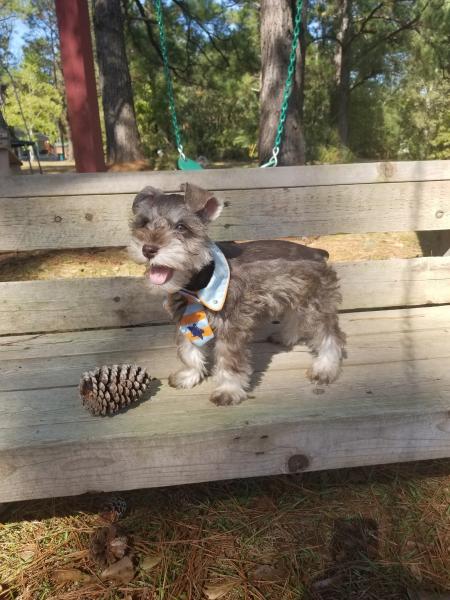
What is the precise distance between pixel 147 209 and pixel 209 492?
5.75 feet

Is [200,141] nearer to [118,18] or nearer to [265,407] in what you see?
[118,18]

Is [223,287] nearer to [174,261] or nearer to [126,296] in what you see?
[174,261]

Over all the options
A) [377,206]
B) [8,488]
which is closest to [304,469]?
[8,488]

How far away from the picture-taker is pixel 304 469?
2.35m

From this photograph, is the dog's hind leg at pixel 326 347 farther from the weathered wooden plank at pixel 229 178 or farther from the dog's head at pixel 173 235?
the weathered wooden plank at pixel 229 178

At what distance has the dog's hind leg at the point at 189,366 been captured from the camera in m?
2.70

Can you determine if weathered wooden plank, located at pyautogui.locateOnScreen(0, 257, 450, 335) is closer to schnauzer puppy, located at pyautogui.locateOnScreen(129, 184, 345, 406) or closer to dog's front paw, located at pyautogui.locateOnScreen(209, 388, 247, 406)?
schnauzer puppy, located at pyautogui.locateOnScreen(129, 184, 345, 406)

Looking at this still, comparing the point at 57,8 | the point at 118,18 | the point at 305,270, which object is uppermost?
the point at 118,18

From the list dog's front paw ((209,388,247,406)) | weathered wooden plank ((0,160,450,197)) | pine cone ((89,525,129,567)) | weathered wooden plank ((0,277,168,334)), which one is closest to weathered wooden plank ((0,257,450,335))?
weathered wooden plank ((0,277,168,334))

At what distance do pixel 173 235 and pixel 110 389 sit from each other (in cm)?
83

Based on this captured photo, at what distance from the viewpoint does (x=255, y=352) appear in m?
3.20

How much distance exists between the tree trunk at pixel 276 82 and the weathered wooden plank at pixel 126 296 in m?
2.37

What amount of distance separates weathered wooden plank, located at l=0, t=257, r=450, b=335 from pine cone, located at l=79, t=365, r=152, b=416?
44.6 inches

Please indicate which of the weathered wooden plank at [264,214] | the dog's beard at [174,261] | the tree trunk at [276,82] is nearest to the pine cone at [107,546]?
the dog's beard at [174,261]
